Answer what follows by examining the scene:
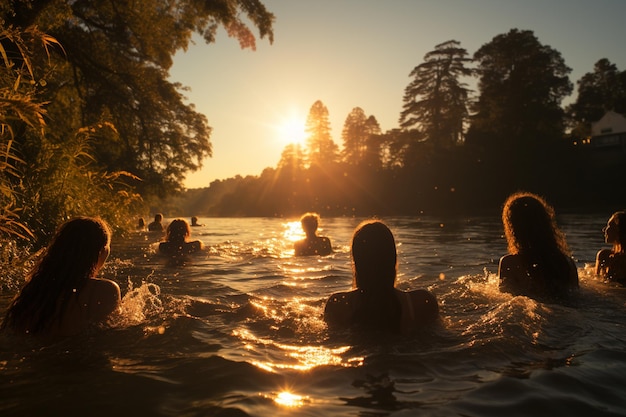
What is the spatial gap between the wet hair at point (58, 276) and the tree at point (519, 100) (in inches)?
2022

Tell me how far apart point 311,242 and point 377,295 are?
7.92 meters

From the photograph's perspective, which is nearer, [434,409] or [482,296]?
[434,409]

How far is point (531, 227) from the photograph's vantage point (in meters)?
5.99

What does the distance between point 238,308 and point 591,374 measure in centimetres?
404

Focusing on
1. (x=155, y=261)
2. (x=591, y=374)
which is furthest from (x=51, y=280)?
(x=155, y=261)

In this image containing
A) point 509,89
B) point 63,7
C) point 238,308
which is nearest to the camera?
point 238,308

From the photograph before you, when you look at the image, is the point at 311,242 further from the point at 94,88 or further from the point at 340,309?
the point at 94,88

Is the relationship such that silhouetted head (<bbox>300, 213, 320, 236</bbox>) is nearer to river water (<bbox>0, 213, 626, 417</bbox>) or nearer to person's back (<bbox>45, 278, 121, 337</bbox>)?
river water (<bbox>0, 213, 626, 417</bbox>)

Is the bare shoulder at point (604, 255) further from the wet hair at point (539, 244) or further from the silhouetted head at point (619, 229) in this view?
the wet hair at point (539, 244)

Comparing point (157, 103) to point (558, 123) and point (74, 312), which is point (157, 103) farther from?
point (558, 123)

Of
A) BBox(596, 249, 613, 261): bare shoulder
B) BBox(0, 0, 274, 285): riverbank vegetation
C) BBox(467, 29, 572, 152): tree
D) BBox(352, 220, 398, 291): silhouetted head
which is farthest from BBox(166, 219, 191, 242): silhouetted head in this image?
BBox(467, 29, 572, 152): tree

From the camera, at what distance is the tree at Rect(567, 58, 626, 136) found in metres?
62.9

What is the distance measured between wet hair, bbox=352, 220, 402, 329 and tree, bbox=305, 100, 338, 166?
73143mm

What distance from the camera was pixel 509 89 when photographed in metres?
49.6
